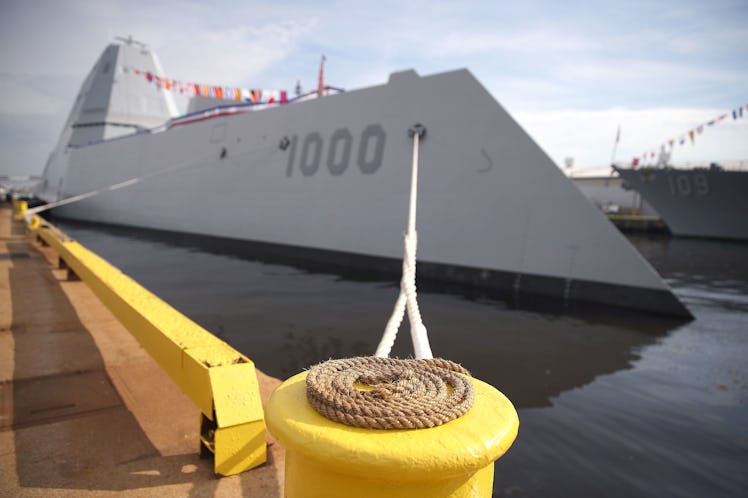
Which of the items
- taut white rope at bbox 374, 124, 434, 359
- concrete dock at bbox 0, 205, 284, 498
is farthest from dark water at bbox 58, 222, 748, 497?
concrete dock at bbox 0, 205, 284, 498

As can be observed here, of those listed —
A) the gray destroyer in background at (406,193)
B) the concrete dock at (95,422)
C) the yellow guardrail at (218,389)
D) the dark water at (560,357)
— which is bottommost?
the dark water at (560,357)

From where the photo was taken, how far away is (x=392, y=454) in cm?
75

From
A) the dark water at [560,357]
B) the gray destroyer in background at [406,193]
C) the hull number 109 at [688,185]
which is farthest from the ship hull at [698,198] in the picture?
the gray destroyer in background at [406,193]

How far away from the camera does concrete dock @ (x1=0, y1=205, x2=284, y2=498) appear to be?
4.85 feet

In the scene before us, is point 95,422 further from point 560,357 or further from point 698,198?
point 698,198

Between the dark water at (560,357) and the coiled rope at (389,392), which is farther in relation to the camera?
the dark water at (560,357)

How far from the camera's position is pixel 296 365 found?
11.4ft

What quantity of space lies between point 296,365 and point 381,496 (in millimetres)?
2775

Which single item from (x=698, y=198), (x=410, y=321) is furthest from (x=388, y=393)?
(x=698, y=198)

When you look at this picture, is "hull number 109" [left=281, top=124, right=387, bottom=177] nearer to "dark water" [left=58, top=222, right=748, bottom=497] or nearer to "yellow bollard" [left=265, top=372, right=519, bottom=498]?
"dark water" [left=58, top=222, right=748, bottom=497]

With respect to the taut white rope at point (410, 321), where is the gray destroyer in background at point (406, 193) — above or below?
above

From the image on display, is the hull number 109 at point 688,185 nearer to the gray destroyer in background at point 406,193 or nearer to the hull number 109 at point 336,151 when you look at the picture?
the gray destroyer in background at point 406,193

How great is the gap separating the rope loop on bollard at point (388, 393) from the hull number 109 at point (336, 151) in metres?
6.44

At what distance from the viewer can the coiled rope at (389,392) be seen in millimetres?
824
